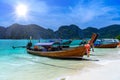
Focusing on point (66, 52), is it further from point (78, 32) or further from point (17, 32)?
point (17, 32)

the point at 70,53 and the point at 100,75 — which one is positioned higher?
the point at 70,53

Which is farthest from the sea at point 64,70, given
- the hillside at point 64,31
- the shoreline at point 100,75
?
the hillside at point 64,31

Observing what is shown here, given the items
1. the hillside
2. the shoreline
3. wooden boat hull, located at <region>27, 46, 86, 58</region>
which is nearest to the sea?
the shoreline

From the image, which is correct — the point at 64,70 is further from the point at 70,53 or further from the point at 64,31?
the point at 64,31

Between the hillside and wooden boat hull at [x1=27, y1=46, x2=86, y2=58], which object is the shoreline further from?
the hillside

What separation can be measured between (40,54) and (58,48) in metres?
3.41

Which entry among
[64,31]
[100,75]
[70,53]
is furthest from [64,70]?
[64,31]

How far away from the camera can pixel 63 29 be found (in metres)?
156

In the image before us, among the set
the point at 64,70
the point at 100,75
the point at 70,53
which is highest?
the point at 70,53

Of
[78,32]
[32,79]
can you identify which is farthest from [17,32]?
[32,79]

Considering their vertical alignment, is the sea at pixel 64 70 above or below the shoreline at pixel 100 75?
below

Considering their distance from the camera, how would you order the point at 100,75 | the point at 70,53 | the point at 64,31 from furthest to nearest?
the point at 64,31
the point at 70,53
the point at 100,75

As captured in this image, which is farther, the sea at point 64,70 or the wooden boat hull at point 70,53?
the wooden boat hull at point 70,53

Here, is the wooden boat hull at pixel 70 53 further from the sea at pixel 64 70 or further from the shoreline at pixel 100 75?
the shoreline at pixel 100 75
